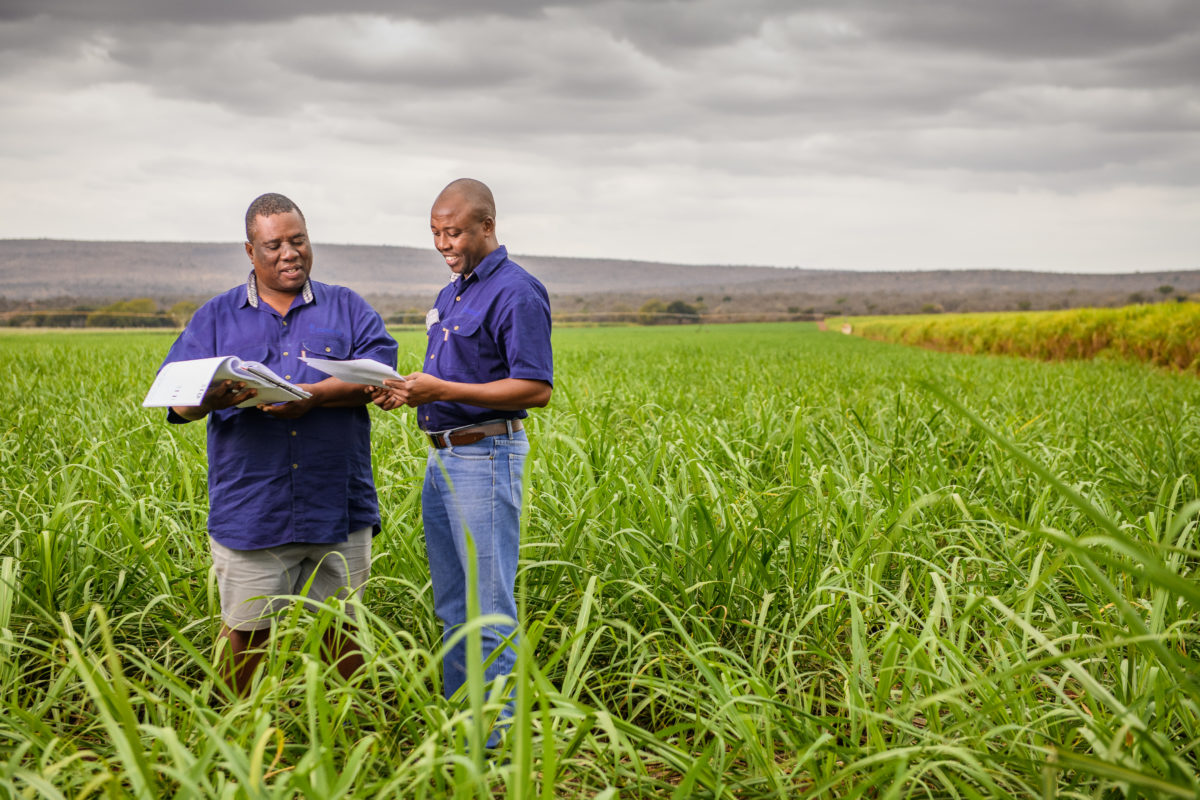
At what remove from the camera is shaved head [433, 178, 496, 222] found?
7.39 feet

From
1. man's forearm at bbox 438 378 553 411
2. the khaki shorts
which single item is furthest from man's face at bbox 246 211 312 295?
the khaki shorts

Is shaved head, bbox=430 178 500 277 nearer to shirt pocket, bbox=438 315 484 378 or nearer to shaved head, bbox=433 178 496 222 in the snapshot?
shaved head, bbox=433 178 496 222

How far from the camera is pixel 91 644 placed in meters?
2.59

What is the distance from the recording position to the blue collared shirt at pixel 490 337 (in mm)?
2230

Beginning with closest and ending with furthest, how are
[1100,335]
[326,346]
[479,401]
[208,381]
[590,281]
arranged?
[208,381], [479,401], [326,346], [1100,335], [590,281]

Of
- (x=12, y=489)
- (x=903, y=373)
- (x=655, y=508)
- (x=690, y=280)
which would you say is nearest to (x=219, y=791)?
(x=655, y=508)

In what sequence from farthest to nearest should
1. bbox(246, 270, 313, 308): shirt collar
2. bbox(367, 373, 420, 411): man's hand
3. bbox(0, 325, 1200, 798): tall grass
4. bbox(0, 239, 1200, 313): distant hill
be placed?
1. bbox(0, 239, 1200, 313): distant hill
2. bbox(246, 270, 313, 308): shirt collar
3. bbox(367, 373, 420, 411): man's hand
4. bbox(0, 325, 1200, 798): tall grass

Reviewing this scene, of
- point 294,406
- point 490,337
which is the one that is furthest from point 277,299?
point 490,337

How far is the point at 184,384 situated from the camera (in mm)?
2092

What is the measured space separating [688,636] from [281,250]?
1.65 meters

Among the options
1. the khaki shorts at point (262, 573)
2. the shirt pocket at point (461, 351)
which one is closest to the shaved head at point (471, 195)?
the shirt pocket at point (461, 351)

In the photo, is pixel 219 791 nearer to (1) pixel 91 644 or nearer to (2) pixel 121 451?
(1) pixel 91 644

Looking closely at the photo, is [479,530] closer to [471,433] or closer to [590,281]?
[471,433]

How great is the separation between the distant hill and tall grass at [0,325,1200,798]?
60.0 m
